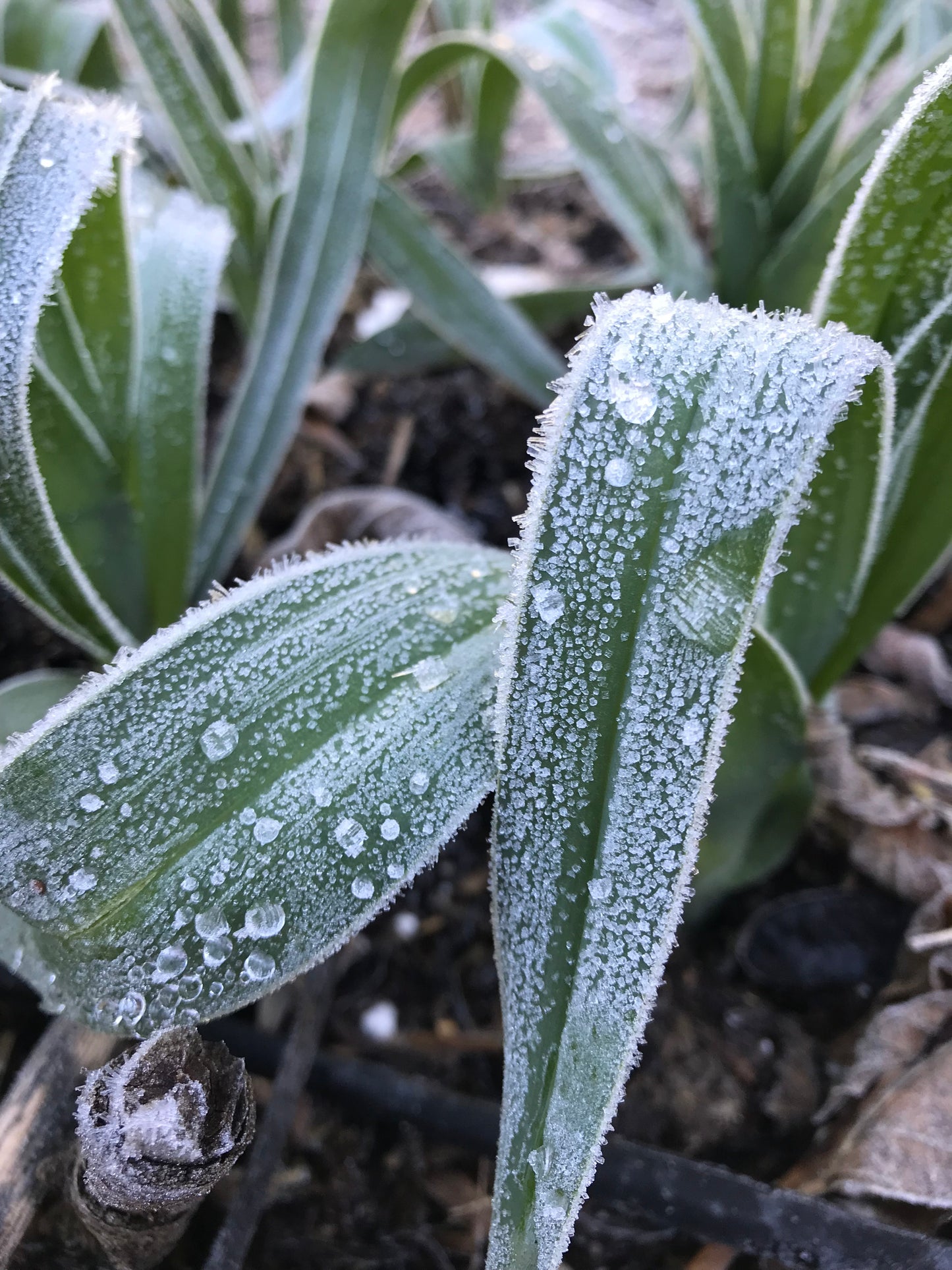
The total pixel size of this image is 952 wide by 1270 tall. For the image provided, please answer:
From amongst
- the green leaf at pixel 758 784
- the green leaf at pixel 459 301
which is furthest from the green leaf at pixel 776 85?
the green leaf at pixel 758 784

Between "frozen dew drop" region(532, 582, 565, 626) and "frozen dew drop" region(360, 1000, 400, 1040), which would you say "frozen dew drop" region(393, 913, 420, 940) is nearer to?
"frozen dew drop" region(360, 1000, 400, 1040)

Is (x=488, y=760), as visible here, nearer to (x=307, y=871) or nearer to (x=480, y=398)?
(x=307, y=871)

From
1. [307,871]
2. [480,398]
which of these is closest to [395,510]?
[480,398]

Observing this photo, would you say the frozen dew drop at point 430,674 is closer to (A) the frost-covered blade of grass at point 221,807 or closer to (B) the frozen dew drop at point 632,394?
(A) the frost-covered blade of grass at point 221,807

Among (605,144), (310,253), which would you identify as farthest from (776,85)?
(310,253)

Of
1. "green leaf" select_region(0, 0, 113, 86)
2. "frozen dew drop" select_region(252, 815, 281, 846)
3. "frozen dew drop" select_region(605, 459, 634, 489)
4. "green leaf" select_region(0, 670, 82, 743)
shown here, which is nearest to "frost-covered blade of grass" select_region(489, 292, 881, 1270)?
"frozen dew drop" select_region(605, 459, 634, 489)

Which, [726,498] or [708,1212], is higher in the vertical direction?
[726,498]
